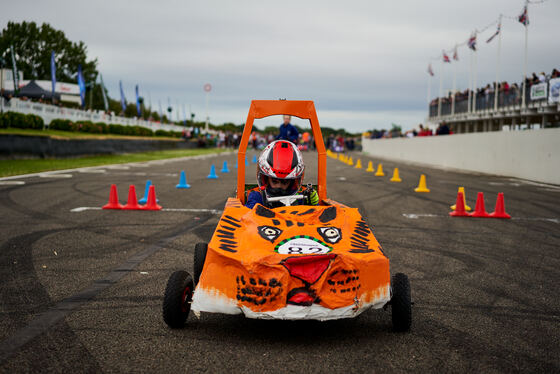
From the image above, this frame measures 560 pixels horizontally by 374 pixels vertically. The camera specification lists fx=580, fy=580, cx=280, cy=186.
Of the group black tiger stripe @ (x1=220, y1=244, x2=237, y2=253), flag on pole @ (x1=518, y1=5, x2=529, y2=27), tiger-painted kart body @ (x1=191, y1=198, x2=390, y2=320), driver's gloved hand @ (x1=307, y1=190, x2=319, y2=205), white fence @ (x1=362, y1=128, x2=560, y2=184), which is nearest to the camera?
tiger-painted kart body @ (x1=191, y1=198, x2=390, y2=320)

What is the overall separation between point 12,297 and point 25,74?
93.8 m

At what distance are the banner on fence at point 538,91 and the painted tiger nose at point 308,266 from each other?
1458 inches

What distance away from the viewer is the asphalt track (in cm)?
357

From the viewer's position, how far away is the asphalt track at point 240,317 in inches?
140

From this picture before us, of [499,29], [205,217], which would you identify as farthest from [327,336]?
[499,29]

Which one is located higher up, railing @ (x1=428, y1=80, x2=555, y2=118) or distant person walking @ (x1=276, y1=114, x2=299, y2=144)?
railing @ (x1=428, y1=80, x2=555, y2=118)

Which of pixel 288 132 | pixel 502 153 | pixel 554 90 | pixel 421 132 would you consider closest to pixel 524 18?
pixel 554 90

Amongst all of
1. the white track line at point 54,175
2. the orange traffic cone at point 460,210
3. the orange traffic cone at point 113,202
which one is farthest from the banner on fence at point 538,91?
the orange traffic cone at point 113,202

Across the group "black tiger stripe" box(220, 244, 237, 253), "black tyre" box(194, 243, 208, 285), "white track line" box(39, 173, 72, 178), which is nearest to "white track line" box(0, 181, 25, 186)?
"white track line" box(39, 173, 72, 178)

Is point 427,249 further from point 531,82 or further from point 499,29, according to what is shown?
point 499,29

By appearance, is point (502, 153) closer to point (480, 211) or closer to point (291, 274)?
point (480, 211)

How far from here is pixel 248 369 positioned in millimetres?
3412

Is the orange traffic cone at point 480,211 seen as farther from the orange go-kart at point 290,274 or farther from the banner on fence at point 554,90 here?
the banner on fence at point 554,90

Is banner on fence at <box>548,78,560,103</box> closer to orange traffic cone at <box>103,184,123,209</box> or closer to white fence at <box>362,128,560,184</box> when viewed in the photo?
white fence at <box>362,128,560,184</box>
